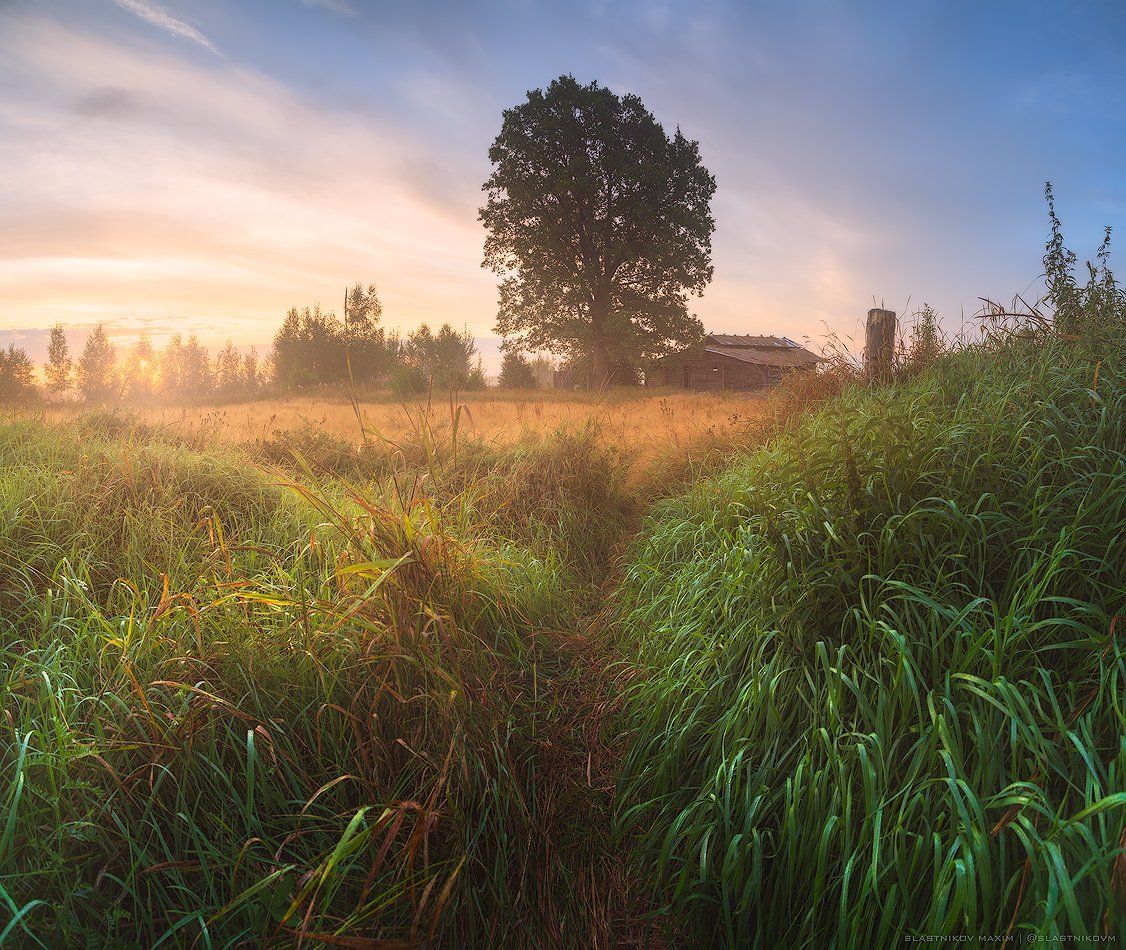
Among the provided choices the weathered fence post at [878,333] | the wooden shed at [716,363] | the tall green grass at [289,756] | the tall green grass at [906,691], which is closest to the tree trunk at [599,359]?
the wooden shed at [716,363]

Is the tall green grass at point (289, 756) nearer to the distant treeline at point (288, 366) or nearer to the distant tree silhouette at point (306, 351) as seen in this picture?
the distant treeline at point (288, 366)

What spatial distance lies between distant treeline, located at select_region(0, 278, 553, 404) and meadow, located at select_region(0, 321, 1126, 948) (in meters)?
4.80

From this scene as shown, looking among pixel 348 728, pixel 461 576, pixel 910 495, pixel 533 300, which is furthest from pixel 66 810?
pixel 533 300

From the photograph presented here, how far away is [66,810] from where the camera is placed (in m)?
1.95

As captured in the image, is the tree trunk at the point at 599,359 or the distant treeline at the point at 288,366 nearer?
the distant treeline at the point at 288,366

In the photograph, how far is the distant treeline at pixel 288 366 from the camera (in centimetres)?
844

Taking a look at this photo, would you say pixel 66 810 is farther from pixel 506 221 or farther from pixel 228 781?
pixel 506 221

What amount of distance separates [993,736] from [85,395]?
383 inches

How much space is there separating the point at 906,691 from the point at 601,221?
967 inches

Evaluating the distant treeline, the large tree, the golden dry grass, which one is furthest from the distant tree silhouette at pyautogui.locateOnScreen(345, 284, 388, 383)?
the golden dry grass

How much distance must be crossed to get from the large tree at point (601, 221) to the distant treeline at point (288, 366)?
476 cm

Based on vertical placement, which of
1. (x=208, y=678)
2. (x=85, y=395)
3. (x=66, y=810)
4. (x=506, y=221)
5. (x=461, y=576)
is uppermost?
(x=506, y=221)

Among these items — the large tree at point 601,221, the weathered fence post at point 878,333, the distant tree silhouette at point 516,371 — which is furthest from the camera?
the distant tree silhouette at point 516,371

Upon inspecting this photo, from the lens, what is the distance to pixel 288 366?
148 ft
